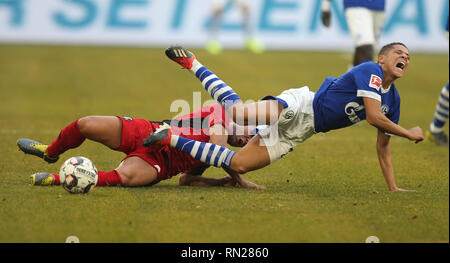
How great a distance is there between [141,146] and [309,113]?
1.43m

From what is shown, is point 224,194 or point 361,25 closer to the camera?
point 224,194

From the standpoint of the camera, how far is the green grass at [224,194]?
5.10 m

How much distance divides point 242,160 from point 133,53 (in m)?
13.3

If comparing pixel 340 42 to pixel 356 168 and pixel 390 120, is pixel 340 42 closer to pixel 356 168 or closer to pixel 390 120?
pixel 356 168

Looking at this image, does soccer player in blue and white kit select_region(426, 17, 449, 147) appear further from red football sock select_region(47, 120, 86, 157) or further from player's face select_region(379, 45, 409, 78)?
red football sock select_region(47, 120, 86, 157)

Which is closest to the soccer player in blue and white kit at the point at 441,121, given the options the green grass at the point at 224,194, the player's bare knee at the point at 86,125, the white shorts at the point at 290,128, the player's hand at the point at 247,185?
the green grass at the point at 224,194

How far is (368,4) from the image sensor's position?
10789 millimetres

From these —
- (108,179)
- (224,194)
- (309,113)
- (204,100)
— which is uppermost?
(204,100)

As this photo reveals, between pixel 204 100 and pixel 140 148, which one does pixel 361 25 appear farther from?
pixel 140 148

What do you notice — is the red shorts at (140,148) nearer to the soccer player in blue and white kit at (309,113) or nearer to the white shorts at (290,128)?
the soccer player in blue and white kit at (309,113)

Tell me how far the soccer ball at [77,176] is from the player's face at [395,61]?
8.15 feet

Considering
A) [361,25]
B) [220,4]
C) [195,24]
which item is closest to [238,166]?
[361,25]

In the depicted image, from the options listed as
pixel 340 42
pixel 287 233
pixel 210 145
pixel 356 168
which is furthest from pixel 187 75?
pixel 287 233

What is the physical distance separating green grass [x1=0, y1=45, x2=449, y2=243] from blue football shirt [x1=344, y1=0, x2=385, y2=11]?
175 centimetres
